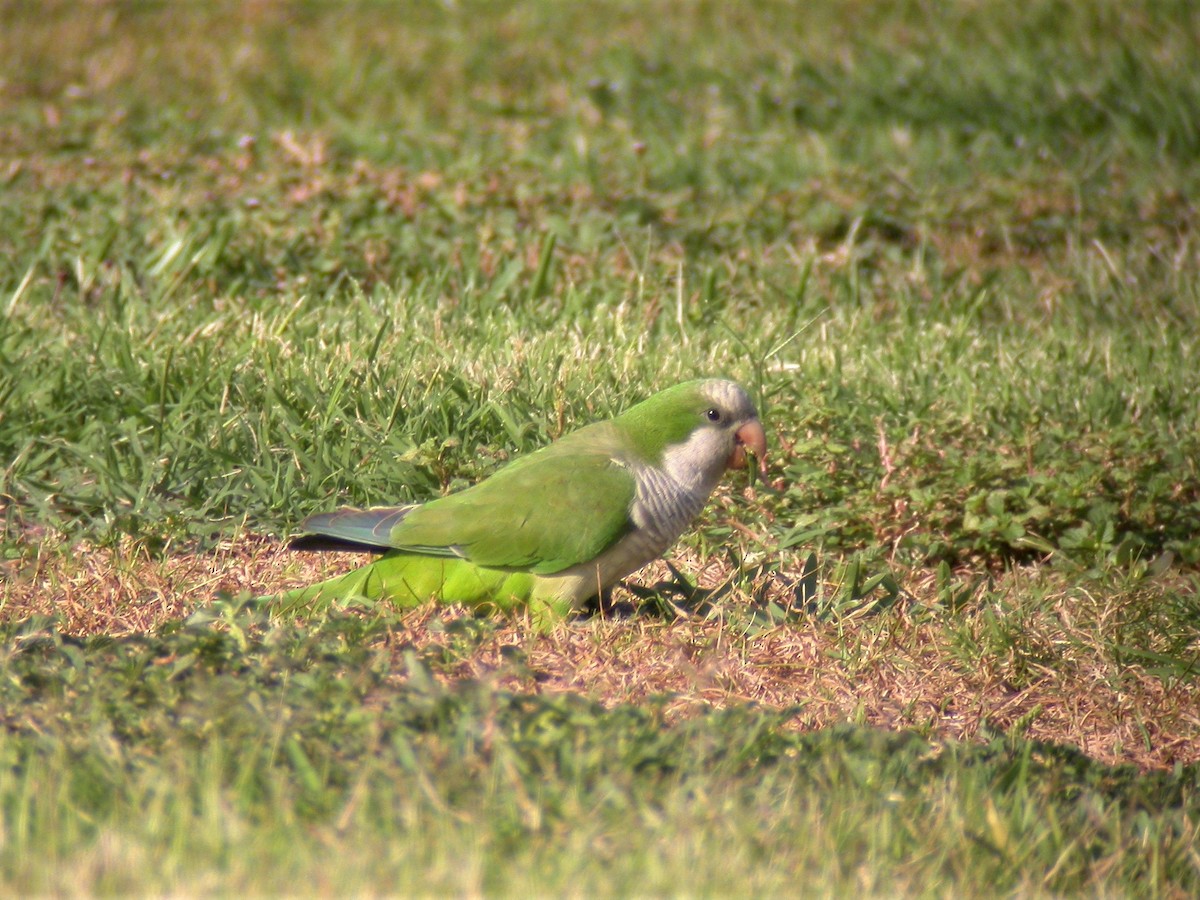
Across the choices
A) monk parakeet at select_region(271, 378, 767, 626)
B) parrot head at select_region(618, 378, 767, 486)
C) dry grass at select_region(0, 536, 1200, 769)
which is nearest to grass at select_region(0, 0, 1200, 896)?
dry grass at select_region(0, 536, 1200, 769)

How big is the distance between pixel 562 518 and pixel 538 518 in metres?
0.06

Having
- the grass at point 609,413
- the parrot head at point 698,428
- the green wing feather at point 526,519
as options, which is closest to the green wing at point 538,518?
the green wing feather at point 526,519

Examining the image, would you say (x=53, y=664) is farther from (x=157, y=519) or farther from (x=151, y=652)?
(x=157, y=519)

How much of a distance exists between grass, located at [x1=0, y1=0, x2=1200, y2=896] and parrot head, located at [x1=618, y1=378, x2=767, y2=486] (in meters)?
0.42

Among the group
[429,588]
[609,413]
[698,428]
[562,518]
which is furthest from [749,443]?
[609,413]

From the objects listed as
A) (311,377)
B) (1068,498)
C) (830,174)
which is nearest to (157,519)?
(311,377)

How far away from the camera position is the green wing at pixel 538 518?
11.2 ft

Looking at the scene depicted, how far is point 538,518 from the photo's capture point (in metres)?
3.43

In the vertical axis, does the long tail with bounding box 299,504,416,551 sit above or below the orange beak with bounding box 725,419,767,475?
below

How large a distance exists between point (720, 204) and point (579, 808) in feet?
16.2

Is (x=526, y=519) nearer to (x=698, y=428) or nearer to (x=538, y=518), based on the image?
(x=538, y=518)

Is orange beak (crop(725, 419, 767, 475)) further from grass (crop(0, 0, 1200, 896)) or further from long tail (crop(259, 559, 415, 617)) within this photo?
long tail (crop(259, 559, 415, 617))

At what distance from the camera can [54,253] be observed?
6.11 metres

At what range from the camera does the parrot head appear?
3.52 meters
